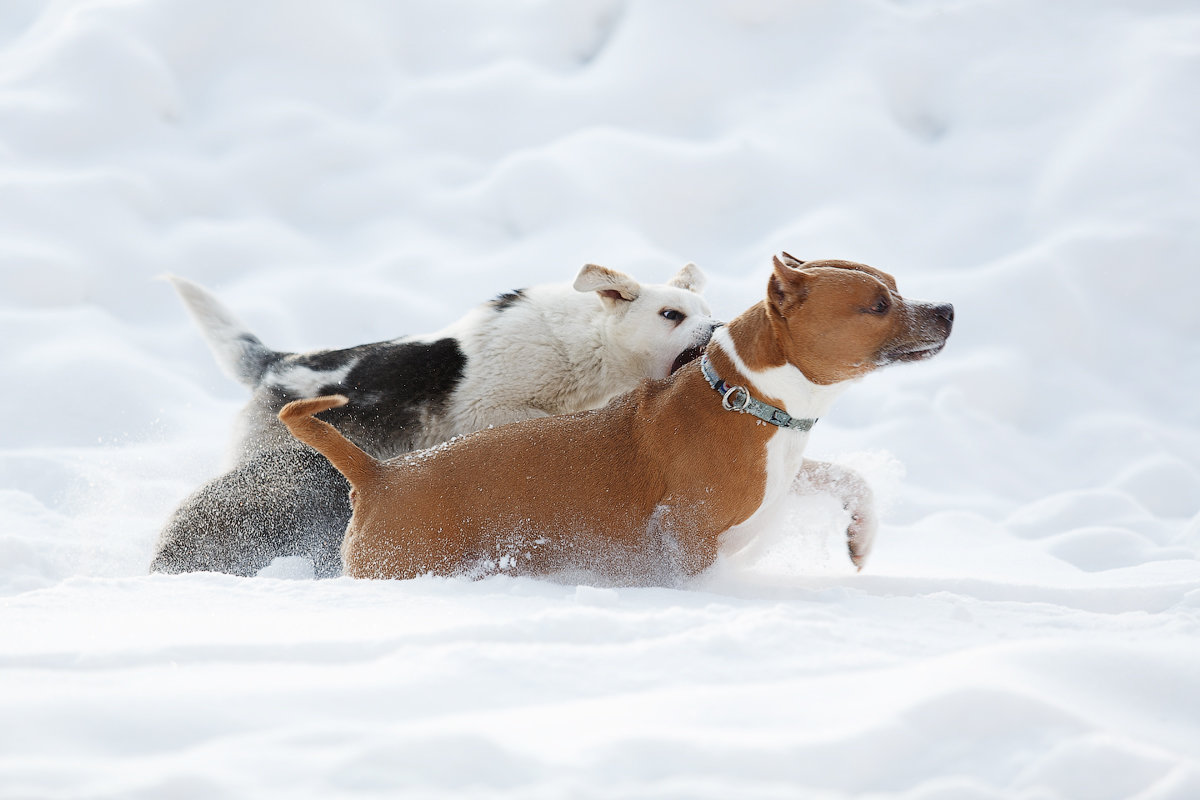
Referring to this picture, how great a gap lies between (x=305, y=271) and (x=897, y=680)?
718 cm

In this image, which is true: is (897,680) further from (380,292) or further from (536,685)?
(380,292)

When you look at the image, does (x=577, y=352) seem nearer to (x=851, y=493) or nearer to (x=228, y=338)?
(x=851, y=493)

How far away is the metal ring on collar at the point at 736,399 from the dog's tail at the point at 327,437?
111 cm

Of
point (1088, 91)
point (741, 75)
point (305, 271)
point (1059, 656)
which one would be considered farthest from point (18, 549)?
point (1088, 91)

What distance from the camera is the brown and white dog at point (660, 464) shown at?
305cm

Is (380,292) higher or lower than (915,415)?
higher

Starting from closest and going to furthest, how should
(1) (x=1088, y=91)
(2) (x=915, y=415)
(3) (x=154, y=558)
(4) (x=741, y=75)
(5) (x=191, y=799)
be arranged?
(5) (x=191, y=799) < (3) (x=154, y=558) < (2) (x=915, y=415) < (1) (x=1088, y=91) < (4) (x=741, y=75)

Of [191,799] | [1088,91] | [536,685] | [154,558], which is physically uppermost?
[1088,91]

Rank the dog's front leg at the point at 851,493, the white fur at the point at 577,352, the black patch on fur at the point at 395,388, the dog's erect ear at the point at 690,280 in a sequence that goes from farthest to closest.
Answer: the dog's erect ear at the point at 690,280 → the black patch on fur at the point at 395,388 → the white fur at the point at 577,352 → the dog's front leg at the point at 851,493

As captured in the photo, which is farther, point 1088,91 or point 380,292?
point 1088,91

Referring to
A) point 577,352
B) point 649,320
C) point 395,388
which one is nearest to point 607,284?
point 649,320

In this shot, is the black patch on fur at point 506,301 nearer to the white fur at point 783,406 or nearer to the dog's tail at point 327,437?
the dog's tail at point 327,437

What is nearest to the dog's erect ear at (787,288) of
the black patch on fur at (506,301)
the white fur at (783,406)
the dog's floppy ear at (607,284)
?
the white fur at (783,406)

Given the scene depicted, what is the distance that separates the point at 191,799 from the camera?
59.7 inches
